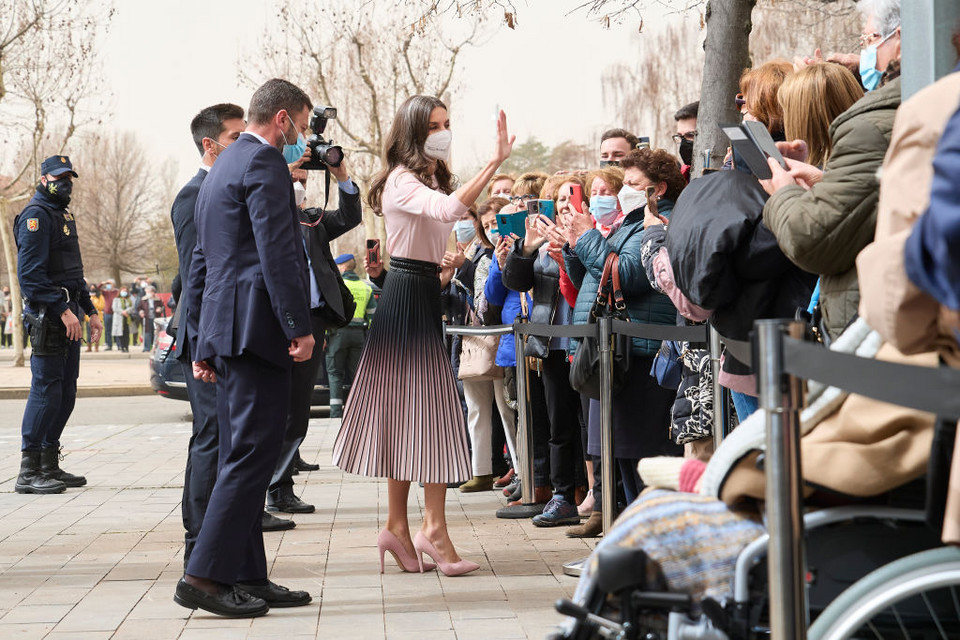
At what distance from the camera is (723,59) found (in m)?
7.30

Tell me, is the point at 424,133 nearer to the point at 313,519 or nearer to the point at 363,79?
the point at 313,519

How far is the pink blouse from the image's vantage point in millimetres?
5445

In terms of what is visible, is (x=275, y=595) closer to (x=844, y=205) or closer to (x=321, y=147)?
(x=321, y=147)

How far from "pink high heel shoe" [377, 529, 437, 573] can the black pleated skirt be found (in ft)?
1.02

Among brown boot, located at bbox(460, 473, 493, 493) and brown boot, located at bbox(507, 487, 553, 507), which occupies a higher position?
brown boot, located at bbox(507, 487, 553, 507)

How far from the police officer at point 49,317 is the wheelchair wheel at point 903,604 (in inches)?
289

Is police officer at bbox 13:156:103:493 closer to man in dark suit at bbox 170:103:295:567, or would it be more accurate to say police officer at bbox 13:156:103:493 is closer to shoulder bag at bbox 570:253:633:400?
man in dark suit at bbox 170:103:295:567

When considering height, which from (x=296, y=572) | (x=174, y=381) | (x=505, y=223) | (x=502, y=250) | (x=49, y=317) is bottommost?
(x=296, y=572)

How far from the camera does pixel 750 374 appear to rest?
14.0 ft

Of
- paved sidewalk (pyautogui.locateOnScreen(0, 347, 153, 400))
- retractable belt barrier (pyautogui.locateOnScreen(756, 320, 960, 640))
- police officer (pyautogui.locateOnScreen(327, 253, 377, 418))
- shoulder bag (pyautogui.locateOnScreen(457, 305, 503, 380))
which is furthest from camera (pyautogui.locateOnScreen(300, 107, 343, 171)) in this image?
paved sidewalk (pyautogui.locateOnScreen(0, 347, 153, 400))

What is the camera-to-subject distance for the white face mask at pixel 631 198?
5848 mm

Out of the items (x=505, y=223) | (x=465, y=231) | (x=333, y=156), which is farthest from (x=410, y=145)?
(x=465, y=231)

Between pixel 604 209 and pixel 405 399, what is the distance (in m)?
1.75

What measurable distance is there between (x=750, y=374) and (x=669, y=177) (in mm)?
1799
